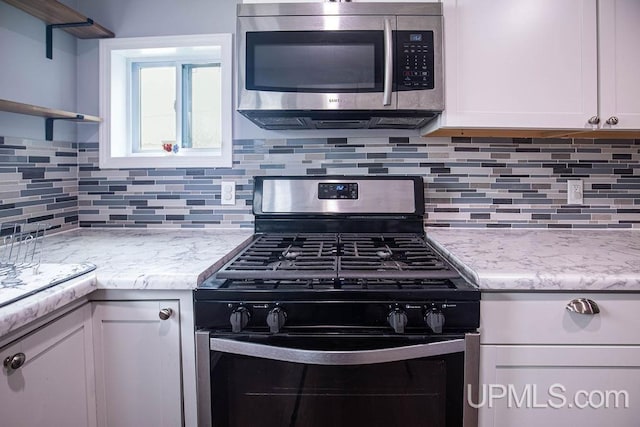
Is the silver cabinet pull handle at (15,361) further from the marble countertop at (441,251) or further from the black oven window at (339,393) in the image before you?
the black oven window at (339,393)

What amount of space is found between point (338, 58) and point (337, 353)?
3.22 feet

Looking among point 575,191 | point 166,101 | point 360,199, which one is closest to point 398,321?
point 360,199

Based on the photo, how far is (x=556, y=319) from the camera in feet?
3.67

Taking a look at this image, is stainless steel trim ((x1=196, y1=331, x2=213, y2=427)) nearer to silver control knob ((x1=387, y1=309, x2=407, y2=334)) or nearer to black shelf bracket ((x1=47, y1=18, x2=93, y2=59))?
silver control knob ((x1=387, y1=309, x2=407, y2=334))

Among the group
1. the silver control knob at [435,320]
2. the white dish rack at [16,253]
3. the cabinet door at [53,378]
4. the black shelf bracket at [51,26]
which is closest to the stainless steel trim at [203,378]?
the cabinet door at [53,378]

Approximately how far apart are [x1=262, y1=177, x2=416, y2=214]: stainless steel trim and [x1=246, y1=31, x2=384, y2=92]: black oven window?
43 cm

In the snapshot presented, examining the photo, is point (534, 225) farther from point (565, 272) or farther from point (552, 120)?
point (565, 272)

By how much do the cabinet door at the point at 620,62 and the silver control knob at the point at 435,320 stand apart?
102cm

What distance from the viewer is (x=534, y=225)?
1841 millimetres

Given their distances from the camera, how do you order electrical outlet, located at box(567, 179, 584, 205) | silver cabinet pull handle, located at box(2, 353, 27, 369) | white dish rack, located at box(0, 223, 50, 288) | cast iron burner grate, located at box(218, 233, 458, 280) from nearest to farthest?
1. silver cabinet pull handle, located at box(2, 353, 27, 369)
2. white dish rack, located at box(0, 223, 50, 288)
3. cast iron burner grate, located at box(218, 233, 458, 280)
4. electrical outlet, located at box(567, 179, 584, 205)

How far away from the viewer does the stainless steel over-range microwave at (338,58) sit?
1461 mm

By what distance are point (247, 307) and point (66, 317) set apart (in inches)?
16.8

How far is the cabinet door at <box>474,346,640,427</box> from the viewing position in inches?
44.1

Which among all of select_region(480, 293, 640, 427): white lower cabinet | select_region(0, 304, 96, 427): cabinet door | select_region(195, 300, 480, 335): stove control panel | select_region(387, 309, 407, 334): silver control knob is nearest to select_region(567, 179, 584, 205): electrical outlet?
select_region(480, 293, 640, 427): white lower cabinet
